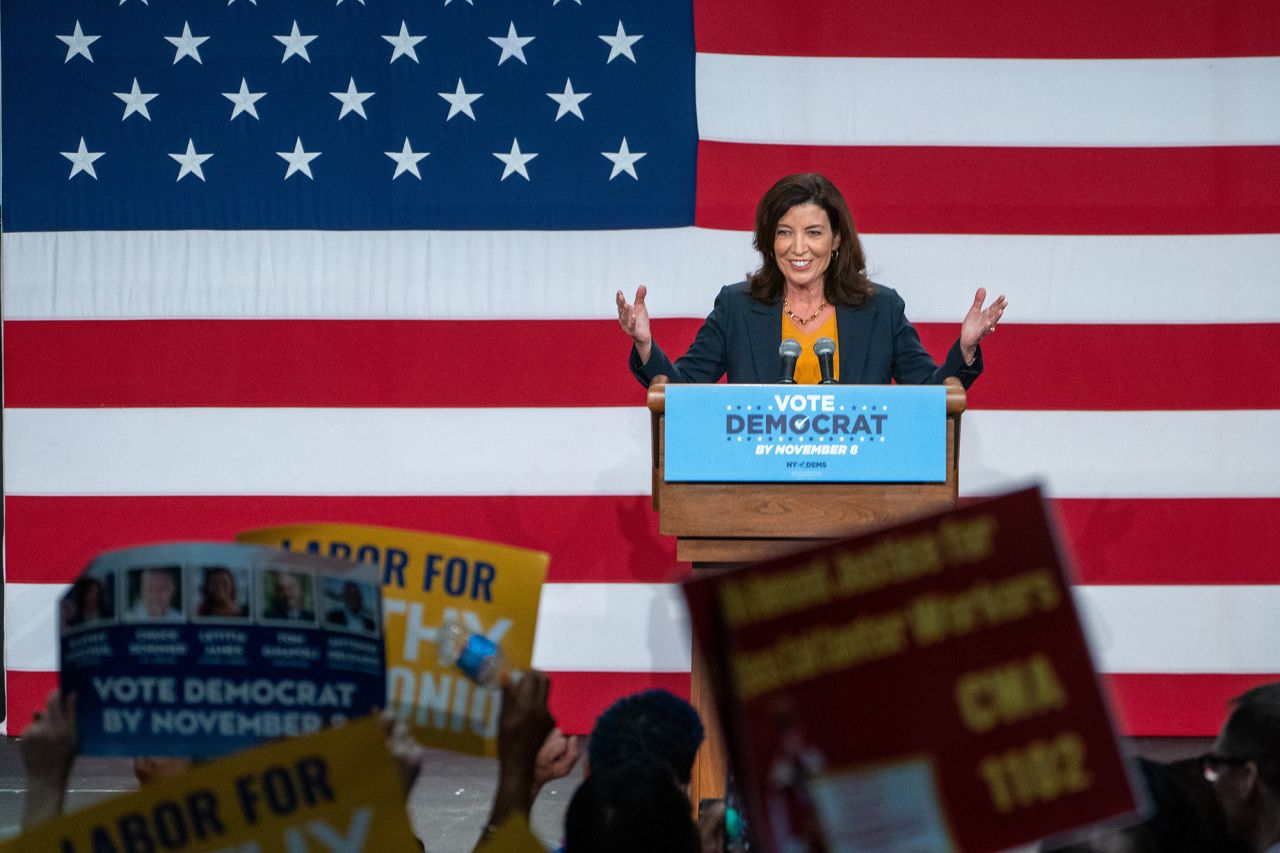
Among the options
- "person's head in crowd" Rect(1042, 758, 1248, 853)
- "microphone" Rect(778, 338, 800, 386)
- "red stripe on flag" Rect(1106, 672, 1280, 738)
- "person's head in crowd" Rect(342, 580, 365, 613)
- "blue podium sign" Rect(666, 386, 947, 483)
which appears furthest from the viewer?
"red stripe on flag" Rect(1106, 672, 1280, 738)

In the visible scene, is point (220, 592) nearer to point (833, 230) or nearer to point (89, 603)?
point (89, 603)

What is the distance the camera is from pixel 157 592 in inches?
46.0

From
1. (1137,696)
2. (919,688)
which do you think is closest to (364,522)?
(1137,696)

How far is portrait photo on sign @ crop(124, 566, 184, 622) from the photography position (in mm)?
1167

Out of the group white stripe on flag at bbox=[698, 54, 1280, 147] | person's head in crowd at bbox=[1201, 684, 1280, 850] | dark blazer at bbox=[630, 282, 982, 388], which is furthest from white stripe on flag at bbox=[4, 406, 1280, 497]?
person's head in crowd at bbox=[1201, 684, 1280, 850]

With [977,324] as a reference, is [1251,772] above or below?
below

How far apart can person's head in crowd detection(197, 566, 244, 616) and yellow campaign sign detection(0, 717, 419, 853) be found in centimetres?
15

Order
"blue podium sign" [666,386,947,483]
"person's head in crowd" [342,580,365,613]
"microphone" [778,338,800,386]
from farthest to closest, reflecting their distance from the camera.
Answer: "microphone" [778,338,800,386]
"blue podium sign" [666,386,947,483]
"person's head in crowd" [342,580,365,613]

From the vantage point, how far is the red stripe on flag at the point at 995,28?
405cm

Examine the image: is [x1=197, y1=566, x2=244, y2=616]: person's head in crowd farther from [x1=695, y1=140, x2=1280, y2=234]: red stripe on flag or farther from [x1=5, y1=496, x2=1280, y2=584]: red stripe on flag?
[x1=695, y1=140, x2=1280, y2=234]: red stripe on flag

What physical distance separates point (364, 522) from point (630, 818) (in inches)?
117

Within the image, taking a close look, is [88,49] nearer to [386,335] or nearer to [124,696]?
[386,335]

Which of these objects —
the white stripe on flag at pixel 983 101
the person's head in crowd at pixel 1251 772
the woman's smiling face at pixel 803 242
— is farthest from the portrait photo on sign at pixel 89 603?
the white stripe on flag at pixel 983 101

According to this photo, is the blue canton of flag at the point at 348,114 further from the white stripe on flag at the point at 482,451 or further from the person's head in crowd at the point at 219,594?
the person's head in crowd at the point at 219,594
